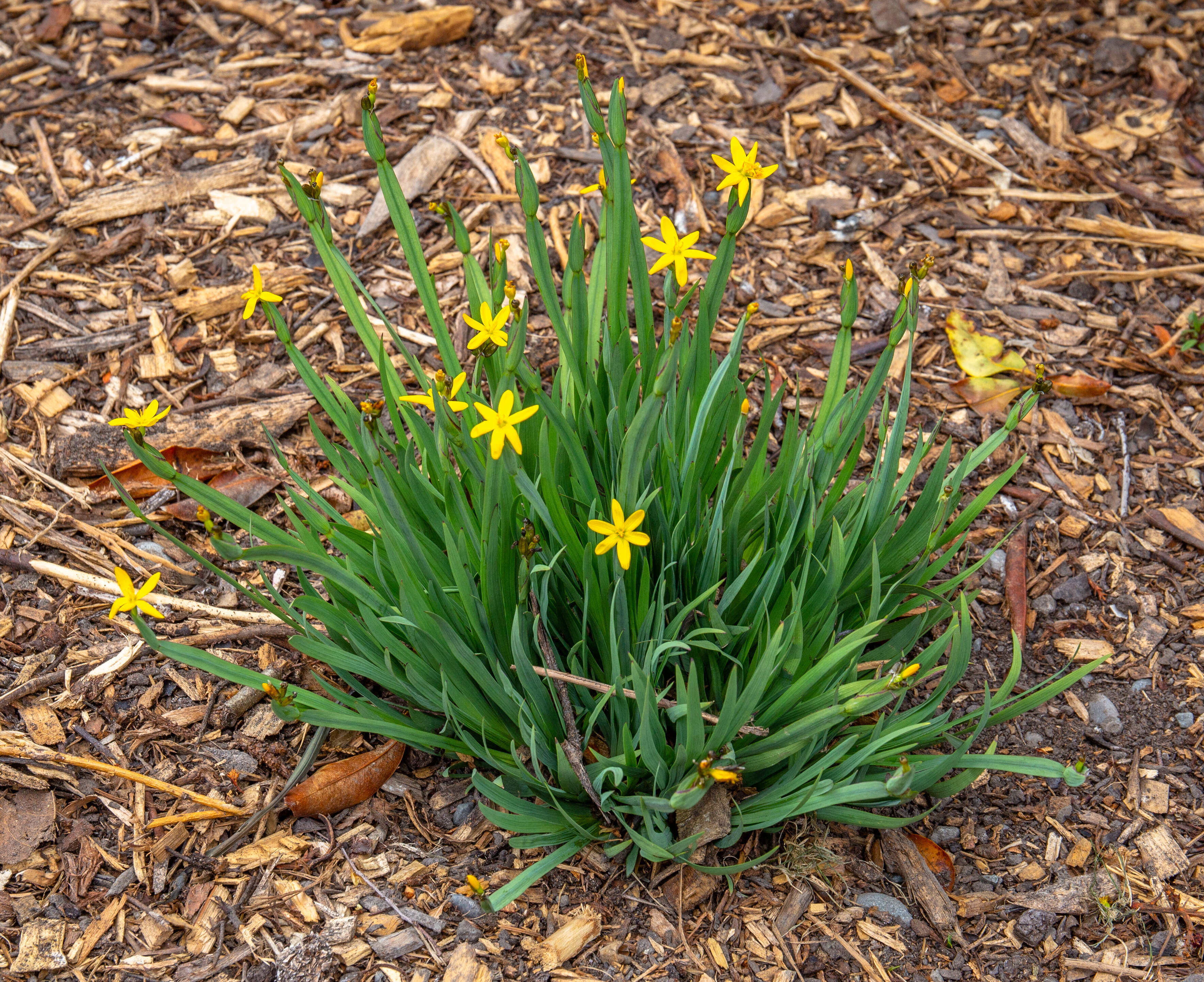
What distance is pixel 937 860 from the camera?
202 cm

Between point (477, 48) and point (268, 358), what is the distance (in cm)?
167

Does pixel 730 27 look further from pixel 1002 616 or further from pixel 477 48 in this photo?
pixel 1002 616

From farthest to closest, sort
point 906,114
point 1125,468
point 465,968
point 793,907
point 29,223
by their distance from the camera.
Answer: point 906,114 < point 29,223 < point 1125,468 < point 793,907 < point 465,968

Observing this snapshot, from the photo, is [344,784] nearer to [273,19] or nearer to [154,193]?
[154,193]

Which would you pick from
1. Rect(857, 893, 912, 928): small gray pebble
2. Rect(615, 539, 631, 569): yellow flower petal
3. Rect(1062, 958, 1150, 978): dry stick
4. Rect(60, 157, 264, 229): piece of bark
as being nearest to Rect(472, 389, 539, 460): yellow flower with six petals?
Rect(615, 539, 631, 569): yellow flower petal

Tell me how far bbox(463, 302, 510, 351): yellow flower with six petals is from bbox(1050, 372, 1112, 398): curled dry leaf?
199cm

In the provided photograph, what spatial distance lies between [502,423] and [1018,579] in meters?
1.65

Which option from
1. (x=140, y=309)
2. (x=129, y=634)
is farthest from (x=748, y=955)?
(x=140, y=309)

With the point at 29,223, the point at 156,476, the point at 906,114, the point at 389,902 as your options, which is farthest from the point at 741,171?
the point at 29,223

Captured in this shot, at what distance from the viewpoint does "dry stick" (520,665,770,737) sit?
174 centimetres

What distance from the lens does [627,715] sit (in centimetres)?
178

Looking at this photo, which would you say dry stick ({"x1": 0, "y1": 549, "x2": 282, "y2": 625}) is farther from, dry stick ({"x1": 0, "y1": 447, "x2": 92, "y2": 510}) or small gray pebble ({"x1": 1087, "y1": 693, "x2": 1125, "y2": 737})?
small gray pebble ({"x1": 1087, "y1": 693, "x2": 1125, "y2": 737})

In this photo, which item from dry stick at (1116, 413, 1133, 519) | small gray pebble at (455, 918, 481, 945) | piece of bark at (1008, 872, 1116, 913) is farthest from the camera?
dry stick at (1116, 413, 1133, 519)

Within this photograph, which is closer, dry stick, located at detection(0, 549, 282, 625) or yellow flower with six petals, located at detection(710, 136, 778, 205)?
yellow flower with six petals, located at detection(710, 136, 778, 205)
